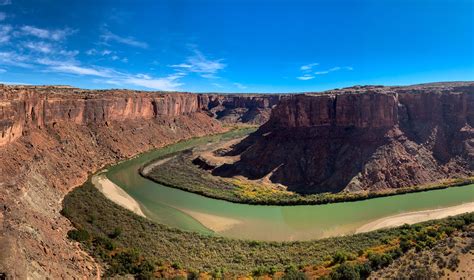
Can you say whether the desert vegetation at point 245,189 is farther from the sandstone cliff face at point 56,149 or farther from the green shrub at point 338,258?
the green shrub at point 338,258

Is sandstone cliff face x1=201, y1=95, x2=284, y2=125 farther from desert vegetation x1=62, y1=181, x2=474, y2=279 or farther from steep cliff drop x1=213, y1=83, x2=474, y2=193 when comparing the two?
desert vegetation x1=62, y1=181, x2=474, y2=279

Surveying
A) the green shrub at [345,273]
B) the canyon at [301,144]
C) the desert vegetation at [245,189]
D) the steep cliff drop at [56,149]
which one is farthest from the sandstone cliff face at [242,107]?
the green shrub at [345,273]

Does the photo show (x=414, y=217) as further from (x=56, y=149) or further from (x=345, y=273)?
(x=56, y=149)

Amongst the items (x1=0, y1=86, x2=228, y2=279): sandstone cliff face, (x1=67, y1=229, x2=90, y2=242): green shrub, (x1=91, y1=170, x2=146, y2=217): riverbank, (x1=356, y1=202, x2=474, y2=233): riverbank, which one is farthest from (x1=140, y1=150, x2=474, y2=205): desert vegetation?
(x1=67, y1=229, x2=90, y2=242): green shrub

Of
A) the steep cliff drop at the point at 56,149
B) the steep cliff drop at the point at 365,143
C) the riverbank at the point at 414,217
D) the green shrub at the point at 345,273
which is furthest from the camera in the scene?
the steep cliff drop at the point at 365,143

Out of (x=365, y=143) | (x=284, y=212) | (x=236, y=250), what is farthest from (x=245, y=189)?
(x=236, y=250)
